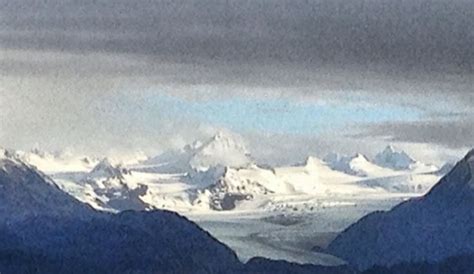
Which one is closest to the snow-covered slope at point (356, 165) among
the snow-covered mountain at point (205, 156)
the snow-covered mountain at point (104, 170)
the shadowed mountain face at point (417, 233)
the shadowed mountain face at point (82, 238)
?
the shadowed mountain face at point (417, 233)

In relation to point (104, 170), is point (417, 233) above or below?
below

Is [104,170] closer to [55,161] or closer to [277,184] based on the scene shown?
[55,161]

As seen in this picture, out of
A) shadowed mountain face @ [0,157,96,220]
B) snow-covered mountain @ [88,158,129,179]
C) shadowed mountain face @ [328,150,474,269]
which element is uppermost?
snow-covered mountain @ [88,158,129,179]

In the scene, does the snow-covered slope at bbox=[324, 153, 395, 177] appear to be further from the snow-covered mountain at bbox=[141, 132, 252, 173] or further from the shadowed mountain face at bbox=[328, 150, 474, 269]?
the snow-covered mountain at bbox=[141, 132, 252, 173]

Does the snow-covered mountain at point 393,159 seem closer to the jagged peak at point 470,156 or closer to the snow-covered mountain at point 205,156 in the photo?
the jagged peak at point 470,156

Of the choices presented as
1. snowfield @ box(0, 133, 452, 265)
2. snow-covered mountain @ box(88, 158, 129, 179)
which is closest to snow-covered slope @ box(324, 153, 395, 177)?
snowfield @ box(0, 133, 452, 265)

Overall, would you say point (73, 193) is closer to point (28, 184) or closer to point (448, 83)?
point (28, 184)

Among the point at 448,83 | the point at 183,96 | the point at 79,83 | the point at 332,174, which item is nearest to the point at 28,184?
the point at 79,83

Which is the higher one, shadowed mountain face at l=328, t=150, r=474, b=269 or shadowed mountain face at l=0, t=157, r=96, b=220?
shadowed mountain face at l=0, t=157, r=96, b=220

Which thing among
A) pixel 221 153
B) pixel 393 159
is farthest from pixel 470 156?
pixel 221 153
